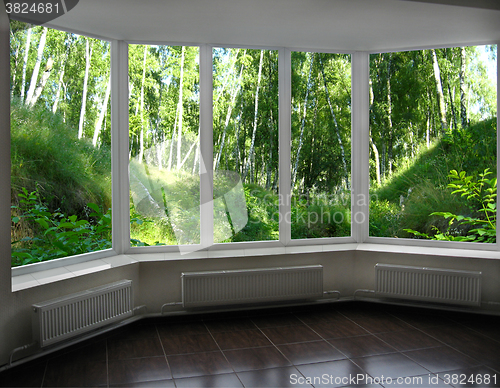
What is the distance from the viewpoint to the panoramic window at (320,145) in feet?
15.0

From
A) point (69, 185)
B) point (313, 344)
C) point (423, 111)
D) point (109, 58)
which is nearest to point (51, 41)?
point (109, 58)

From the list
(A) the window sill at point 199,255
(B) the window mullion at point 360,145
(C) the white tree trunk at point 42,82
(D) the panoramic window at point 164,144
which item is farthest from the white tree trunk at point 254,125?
(C) the white tree trunk at point 42,82

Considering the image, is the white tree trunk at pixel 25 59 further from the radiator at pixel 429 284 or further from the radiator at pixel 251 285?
the radiator at pixel 429 284

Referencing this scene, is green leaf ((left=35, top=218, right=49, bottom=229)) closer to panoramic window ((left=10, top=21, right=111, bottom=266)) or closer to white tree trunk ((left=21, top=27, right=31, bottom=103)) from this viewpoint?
panoramic window ((left=10, top=21, right=111, bottom=266))

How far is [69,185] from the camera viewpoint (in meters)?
3.77

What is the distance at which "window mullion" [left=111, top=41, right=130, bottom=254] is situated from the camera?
4.05m

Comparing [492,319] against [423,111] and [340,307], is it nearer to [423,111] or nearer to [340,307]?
[340,307]

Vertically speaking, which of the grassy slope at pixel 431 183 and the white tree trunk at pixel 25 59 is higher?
the white tree trunk at pixel 25 59

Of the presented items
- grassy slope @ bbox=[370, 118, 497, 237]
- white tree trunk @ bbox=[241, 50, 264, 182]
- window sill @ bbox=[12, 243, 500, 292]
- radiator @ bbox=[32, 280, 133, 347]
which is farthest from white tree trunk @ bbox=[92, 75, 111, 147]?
grassy slope @ bbox=[370, 118, 497, 237]

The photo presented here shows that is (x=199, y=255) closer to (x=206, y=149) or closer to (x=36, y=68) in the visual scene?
(x=206, y=149)

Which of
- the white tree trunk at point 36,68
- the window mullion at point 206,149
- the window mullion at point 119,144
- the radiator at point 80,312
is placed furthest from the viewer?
the window mullion at point 206,149

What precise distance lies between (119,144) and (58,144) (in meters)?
0.58

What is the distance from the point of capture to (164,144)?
165 inches

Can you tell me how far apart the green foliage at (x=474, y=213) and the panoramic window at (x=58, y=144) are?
349 centimetres
